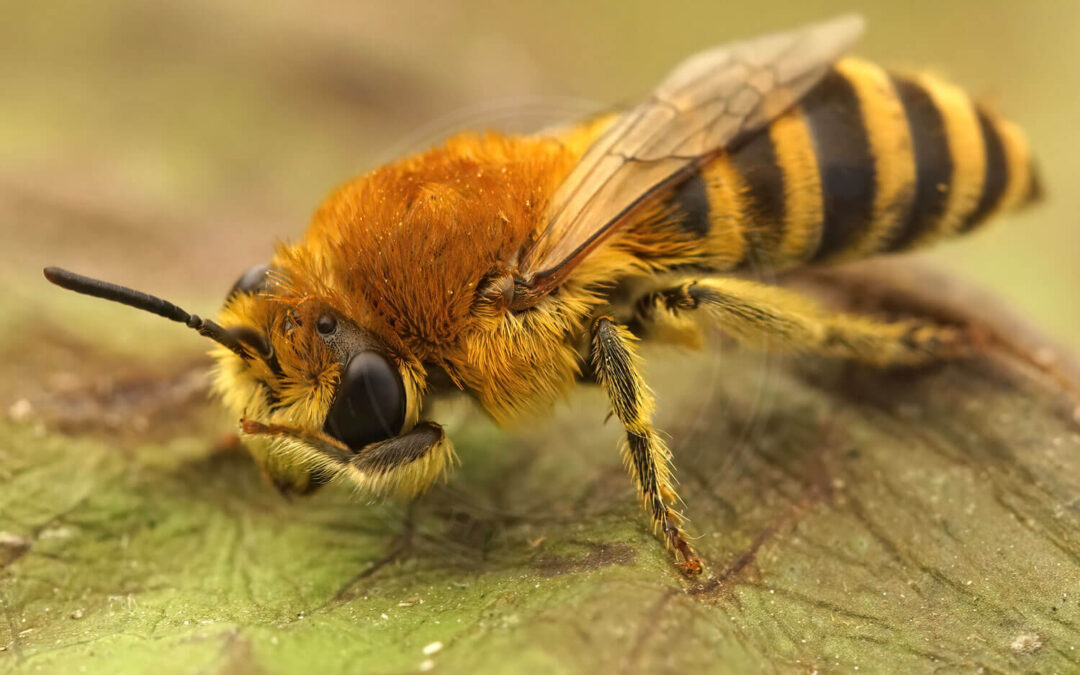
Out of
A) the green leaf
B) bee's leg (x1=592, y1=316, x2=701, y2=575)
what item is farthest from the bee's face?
bee's leg (x1=592, y1=316, x2=701, y2=575)

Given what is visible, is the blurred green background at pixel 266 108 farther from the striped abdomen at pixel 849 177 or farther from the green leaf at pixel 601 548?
the striped abdomen at pixel 849 177

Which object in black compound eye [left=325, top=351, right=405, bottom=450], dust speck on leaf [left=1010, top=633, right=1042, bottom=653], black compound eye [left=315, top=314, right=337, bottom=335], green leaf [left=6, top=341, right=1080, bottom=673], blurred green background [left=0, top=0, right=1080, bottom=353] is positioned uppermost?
blurred green background [left=0, top=0, right=1080, bottom=353]

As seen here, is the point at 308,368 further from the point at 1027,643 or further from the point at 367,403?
the point at 1027,643

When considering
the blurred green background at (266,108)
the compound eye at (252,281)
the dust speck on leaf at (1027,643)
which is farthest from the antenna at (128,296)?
the dust speck on leaf at (1027,643)

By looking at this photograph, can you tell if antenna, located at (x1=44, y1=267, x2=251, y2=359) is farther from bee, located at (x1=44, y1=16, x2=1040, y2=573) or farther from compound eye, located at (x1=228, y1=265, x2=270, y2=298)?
compound eye, located at (x1=228, y1=265, x2=270, y2=298)

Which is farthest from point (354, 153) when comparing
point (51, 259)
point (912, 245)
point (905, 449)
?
point (905, 449)

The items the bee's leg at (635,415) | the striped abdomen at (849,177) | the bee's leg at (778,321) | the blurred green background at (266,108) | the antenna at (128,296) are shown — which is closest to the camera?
the antenna at (128,296)
